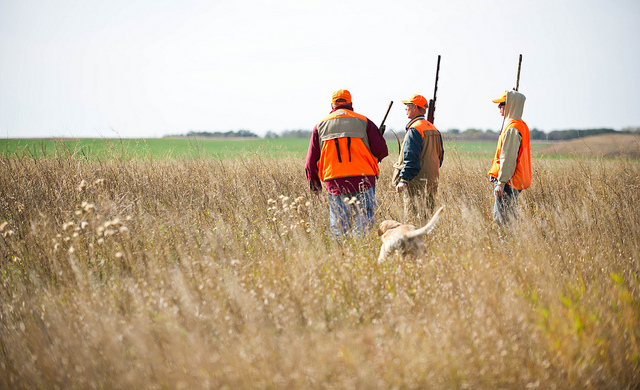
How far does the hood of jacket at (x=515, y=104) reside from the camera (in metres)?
4.29

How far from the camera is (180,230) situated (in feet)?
14.8

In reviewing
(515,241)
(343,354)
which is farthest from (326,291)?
(515,241)

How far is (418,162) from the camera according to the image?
461cm

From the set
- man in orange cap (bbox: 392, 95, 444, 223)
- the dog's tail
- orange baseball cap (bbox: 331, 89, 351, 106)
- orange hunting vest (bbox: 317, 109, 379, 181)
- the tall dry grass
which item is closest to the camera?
the tall dry grass

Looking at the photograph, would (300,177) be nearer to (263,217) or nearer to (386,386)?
(263,217)

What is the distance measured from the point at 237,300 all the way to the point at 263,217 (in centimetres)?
288

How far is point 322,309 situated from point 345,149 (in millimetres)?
2161

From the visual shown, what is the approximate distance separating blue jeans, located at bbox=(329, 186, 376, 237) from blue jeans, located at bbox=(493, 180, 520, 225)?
A: 5.11 feet

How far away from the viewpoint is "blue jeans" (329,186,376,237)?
4.18m

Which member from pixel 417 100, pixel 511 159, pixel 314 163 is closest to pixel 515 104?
pixel 511 159

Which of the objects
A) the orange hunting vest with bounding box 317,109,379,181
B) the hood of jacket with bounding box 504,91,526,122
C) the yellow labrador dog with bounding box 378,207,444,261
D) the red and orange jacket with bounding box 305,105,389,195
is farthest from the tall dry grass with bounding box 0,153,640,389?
the hood of jacket with bounding box 504,91,526,122

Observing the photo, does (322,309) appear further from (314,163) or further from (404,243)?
(314,163)

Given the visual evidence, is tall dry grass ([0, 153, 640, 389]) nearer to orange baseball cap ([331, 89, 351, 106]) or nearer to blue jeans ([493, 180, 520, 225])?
blue jeans ([493, 180, 520, 225])

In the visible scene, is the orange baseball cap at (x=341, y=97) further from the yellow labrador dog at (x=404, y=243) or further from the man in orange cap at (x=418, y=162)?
the yellow labrador dog at (x=404, y=243)
